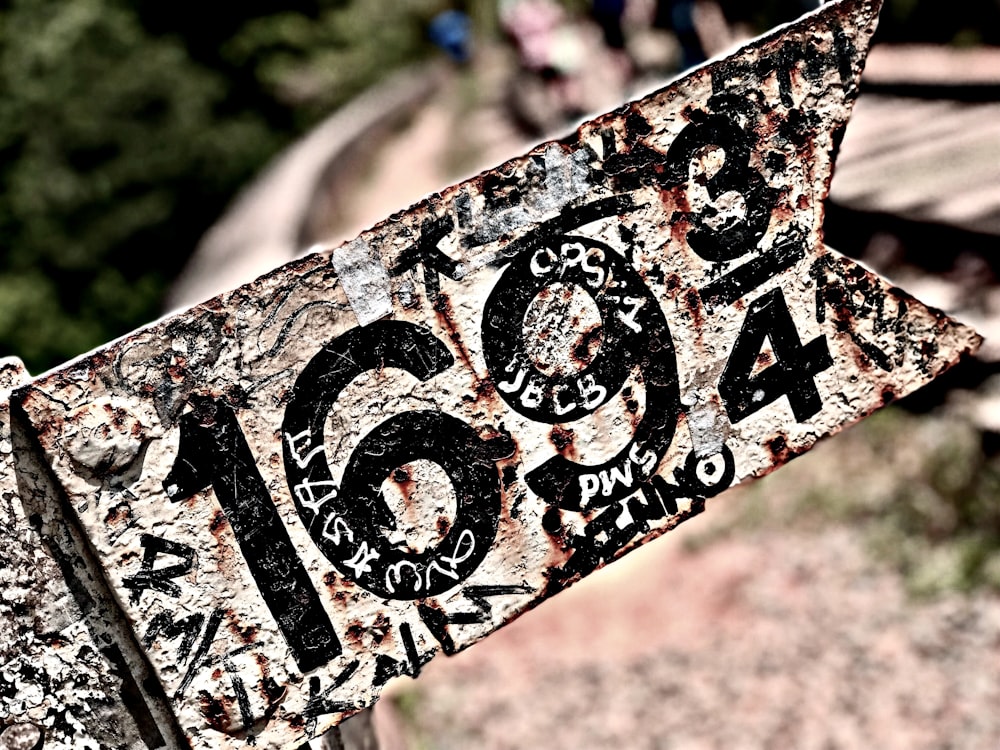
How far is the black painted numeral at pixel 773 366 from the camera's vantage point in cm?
159

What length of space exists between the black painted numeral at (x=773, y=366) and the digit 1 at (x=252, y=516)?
2.11 ft

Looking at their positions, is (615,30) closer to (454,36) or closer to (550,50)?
(550,50)

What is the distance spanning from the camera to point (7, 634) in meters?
1.46

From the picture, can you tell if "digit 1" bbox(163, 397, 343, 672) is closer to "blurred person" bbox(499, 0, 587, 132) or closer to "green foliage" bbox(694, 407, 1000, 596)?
"green foliage" bbox(694, 407, 1000, 596)

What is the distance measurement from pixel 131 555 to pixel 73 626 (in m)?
0.14

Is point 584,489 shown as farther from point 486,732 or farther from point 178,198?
point 178,198

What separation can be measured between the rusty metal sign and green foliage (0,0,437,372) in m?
11.1

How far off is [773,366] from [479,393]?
16.8 inches

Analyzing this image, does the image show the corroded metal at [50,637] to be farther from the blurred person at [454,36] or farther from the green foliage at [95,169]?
the blurred person at [454,36]

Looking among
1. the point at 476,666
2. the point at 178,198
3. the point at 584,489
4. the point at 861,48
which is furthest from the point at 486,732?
the point at 178,198

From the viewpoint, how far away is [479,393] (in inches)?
60.1

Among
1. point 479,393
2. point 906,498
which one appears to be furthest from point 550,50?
point 479,393

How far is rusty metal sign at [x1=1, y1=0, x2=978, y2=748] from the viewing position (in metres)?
1.44

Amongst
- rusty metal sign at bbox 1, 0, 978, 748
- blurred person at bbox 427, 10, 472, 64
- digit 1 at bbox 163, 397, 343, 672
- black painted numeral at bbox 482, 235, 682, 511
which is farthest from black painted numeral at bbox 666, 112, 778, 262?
blurred person at bbox 427, 10, 472, 64
